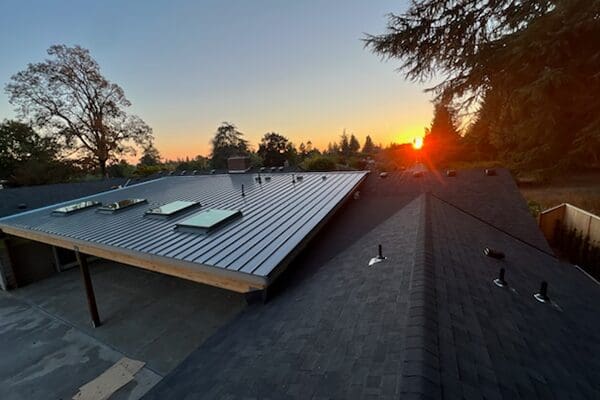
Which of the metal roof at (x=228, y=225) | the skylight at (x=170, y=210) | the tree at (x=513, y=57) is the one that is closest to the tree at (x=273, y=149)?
the metal roof at (x=228, y=225)

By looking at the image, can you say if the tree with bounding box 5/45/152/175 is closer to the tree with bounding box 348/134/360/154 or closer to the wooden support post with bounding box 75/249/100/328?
the wooden support post with bounding box 75/249/100/328

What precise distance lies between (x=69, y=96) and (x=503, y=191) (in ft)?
97.5

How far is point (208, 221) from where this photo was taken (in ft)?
18.5

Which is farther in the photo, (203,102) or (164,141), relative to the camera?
(164,141)

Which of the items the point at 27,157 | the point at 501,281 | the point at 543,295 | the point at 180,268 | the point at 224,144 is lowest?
the point at 543,295

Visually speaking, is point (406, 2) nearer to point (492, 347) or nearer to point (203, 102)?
point (492, 347)

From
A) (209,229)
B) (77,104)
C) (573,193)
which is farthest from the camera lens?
(77,104)

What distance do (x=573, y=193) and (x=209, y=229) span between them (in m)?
19.6

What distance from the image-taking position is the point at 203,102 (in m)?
16.6

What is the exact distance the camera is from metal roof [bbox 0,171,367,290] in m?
4.25

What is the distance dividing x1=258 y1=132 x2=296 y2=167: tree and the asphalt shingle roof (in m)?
31.5

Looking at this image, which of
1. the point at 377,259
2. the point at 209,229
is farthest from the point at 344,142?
the point at 377,259

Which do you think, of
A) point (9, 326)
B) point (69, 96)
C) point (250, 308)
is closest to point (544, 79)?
point (250, 308)

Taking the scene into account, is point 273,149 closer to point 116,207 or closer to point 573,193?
point 116,207
